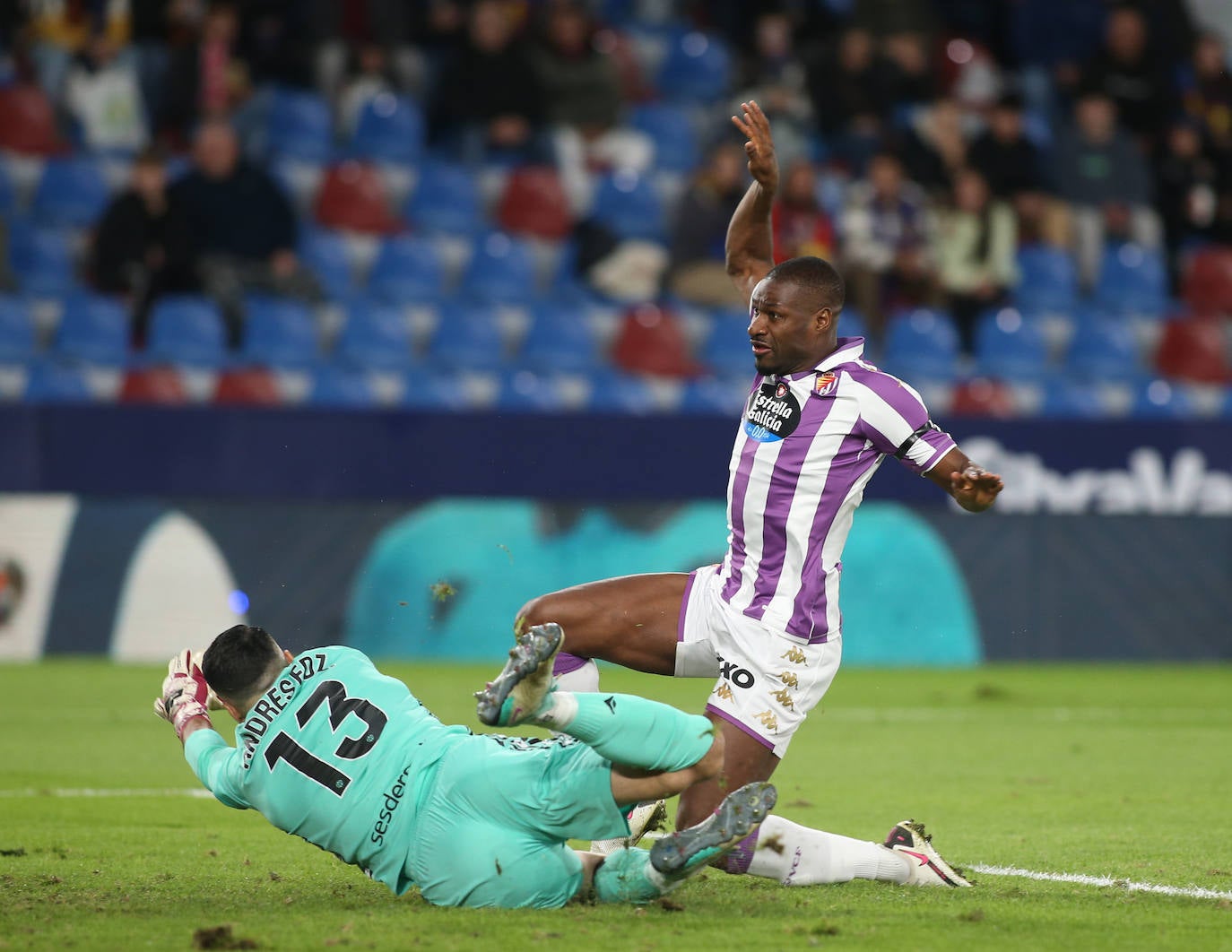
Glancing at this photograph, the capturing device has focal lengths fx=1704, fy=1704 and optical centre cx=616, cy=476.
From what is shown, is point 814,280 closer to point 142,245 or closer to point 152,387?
point 152,387

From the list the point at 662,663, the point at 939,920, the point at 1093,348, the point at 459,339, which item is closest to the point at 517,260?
the point at 459,339

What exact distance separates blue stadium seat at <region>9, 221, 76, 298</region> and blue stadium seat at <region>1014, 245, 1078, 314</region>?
29.7ft

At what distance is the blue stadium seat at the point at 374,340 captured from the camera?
1423cm

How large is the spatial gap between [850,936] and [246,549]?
830 centimetres

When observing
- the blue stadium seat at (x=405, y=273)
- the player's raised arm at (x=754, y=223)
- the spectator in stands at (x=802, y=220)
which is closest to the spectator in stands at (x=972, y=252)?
the spectator in stands at (x=802, y=220)

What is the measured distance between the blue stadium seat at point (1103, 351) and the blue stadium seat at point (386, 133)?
6626 mm

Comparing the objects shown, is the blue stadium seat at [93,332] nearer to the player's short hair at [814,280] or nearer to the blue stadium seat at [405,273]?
the blue stadium seat at [405,273]

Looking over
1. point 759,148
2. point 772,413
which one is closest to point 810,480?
point 772,413

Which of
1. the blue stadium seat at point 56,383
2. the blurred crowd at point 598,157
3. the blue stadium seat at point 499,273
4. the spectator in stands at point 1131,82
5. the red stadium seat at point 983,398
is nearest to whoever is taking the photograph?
the blue stadium seat at point 56,383

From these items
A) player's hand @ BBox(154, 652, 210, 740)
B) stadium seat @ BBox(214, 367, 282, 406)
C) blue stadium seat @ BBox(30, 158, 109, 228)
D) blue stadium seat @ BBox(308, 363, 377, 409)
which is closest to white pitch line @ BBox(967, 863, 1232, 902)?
player's hand @ BBox(154, 652, 210, 740)

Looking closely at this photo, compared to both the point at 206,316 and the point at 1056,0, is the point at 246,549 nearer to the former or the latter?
the point at 206,316

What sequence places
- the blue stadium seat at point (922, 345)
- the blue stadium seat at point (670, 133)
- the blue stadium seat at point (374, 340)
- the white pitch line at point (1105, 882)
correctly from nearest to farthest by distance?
the white pitch line at point (1105, 882) < the blue stadium seat at point (374, 340) < the blue stadium seat at point (922, 345) < the blue stadium seat at point (670, 133)

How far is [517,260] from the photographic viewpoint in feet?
50.0

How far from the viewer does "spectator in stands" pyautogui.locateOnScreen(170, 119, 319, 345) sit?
45.6 ft
